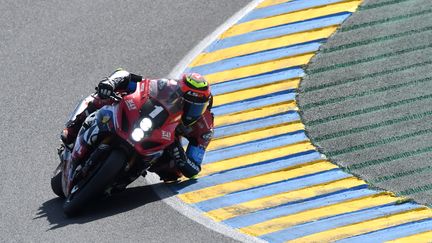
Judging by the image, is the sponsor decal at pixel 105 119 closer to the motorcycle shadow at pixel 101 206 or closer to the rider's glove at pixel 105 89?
the rider's glove at pixel 105 89

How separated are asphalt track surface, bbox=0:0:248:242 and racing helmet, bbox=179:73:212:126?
3.18ft

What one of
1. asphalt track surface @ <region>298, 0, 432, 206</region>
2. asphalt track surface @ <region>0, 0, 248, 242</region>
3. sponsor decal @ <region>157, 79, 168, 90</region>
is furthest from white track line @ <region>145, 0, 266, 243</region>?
asphalt track surface @ <region>298, 0, 432, 206</region>

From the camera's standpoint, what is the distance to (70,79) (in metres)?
15.3

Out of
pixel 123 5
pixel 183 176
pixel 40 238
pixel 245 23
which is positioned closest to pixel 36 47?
pixel 123 5

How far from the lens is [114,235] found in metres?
10.8

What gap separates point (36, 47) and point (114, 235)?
19.5 feet

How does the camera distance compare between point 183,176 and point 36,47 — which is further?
point 36,47

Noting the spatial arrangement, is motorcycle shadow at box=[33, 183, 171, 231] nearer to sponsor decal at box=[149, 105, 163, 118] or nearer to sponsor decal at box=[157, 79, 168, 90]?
sponsor decal at box=[149, 105, 163, 118]

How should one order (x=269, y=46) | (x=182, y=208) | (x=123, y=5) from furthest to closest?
1. (x=123, y=5)
2. (x=269, y=46)
3. (x=182, y=208)

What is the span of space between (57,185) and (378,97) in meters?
4.36

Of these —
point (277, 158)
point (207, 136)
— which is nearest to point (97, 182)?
point (207, 136)

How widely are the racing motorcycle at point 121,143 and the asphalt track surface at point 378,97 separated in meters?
2.16

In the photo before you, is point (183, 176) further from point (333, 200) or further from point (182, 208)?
point (333, 200)

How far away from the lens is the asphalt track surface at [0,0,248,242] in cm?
1109
